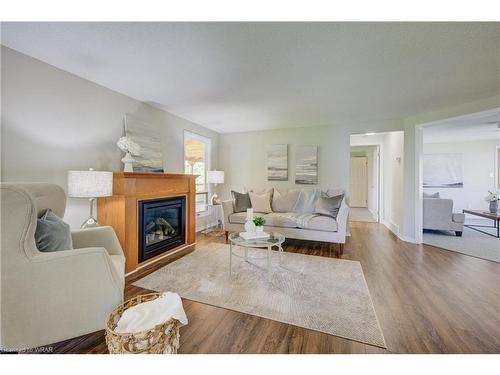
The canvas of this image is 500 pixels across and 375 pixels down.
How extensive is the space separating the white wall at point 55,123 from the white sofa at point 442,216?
5682 millimetres

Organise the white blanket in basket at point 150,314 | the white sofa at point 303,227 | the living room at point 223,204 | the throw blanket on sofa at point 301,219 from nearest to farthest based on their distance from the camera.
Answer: the white blanket in basket at point 150,314
the living room at point 223,204
the white sofa at point 303,227
the throw blanket on sofa at point 301,219

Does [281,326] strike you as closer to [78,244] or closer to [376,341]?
[376,341]

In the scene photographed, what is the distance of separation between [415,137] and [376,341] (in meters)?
3.64

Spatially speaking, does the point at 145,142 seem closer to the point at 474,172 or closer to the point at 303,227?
the point at 303,227

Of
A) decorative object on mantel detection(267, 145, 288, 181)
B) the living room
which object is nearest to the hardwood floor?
the living room

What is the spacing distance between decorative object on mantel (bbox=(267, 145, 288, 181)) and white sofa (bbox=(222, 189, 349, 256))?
45.5 inches

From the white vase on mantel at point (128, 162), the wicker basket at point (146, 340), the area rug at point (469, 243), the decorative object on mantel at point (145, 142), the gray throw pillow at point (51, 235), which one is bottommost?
the area rug at point (469, 243)

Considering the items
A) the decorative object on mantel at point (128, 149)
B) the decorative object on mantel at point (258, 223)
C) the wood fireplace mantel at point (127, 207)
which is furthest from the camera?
the decorative object on mantel at point (128, 149)

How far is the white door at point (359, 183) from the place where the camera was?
8.07 m

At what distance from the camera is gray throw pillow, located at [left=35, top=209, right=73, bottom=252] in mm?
1374

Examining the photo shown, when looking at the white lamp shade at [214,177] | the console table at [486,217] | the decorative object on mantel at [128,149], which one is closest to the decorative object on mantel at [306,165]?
the white lamp shade at [214,177]

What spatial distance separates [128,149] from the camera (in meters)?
2.74

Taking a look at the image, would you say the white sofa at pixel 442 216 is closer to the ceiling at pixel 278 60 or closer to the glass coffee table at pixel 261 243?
the ceiling at pixel 278 60
